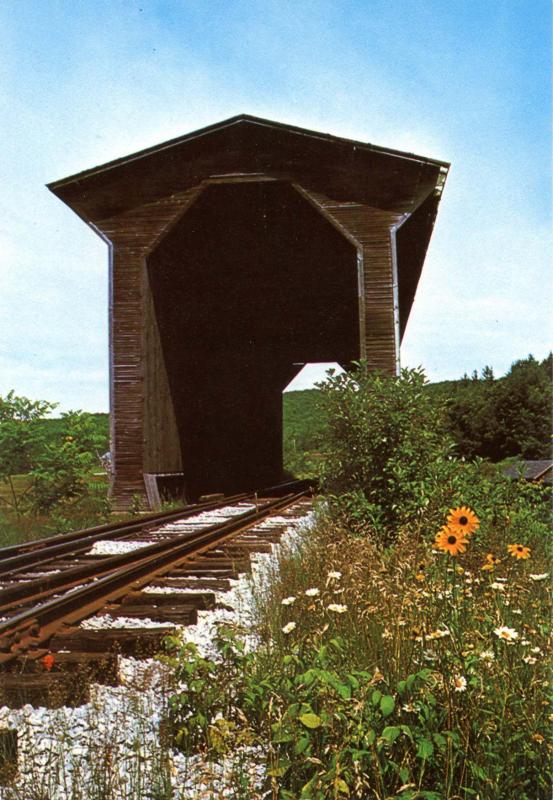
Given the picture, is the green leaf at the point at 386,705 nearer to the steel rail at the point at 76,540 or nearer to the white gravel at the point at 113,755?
the white gravel at the point at 113,755

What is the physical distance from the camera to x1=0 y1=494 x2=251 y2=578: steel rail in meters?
7.70

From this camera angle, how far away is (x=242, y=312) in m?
23.2

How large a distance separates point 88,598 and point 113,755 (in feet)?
9.34

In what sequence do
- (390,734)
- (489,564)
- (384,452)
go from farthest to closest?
(384,452), (489,564), (390,734)

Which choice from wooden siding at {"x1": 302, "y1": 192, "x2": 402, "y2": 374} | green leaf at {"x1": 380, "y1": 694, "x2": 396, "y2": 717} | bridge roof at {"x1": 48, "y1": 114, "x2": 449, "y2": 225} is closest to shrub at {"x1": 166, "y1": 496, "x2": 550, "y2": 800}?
green leaf at {"x1": 380, "y1": 694, "x2": 396, "y2": 717}

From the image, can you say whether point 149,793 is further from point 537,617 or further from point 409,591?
point 537,617

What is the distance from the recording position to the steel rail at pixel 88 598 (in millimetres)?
4277

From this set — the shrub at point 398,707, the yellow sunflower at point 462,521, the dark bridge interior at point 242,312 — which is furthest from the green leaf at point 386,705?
the dark bridge interior at point 242,312

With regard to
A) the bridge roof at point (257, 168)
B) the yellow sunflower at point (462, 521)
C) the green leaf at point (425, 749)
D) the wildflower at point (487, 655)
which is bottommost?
the green leaf at point (425, 749)

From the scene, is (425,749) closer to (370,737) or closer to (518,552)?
(370,737)

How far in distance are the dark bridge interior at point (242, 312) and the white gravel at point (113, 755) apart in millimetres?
13374

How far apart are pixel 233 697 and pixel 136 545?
6525 millimetres

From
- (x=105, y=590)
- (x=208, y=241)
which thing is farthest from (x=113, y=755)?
(x=208, y=241)

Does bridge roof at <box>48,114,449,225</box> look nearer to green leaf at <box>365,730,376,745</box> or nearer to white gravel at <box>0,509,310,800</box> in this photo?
white gravel at <box>0,509,310,800</box>
